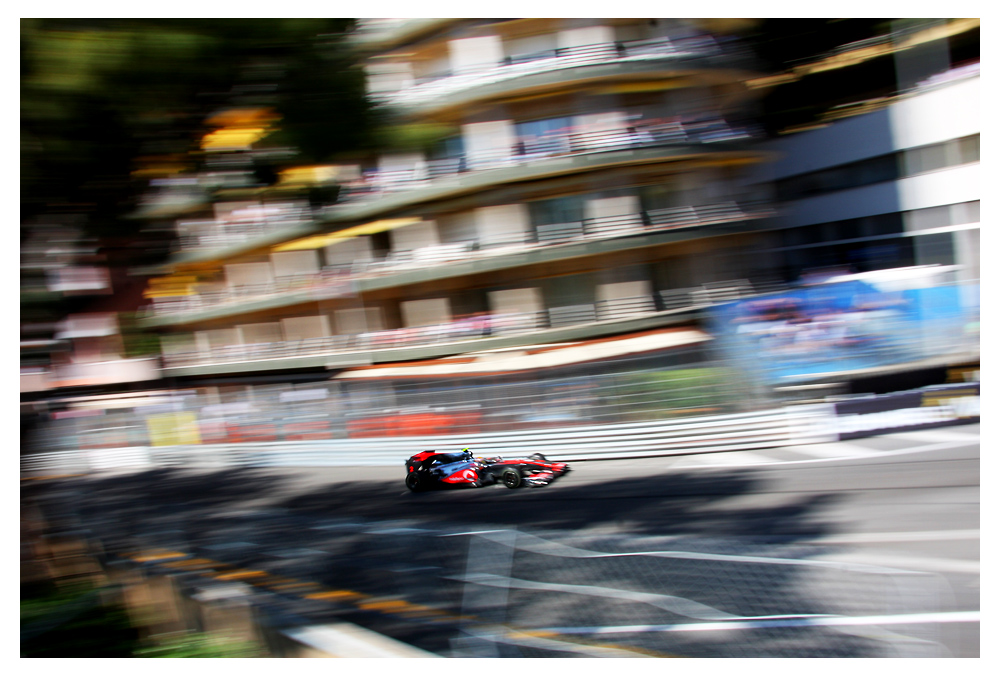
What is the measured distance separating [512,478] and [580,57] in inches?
321

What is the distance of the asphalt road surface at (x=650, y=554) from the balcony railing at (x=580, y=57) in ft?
24.2

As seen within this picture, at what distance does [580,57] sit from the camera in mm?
11078

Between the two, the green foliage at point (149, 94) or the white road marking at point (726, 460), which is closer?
the green foliage at point (149, 94)

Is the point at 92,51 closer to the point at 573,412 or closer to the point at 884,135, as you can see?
the point at 573,412

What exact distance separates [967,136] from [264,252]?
14133 millimetres

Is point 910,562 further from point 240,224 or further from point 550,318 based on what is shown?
point 550,318

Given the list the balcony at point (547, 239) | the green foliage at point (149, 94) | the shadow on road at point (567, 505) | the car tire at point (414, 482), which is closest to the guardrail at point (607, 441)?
the shadow on road at point (567, 505)

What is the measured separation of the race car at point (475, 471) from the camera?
7789mm

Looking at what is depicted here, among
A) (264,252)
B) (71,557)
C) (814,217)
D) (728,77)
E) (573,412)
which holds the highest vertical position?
(728,77)

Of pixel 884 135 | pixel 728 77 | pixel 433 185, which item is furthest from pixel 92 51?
pixel 884 135

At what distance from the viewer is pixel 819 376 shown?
885 cm

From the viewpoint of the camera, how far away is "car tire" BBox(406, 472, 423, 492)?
8.30 meters

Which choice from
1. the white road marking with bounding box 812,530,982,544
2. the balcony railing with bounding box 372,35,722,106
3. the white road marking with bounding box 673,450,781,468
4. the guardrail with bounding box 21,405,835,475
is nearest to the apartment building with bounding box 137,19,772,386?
the balcony railing with bounding box 372,35,722,106

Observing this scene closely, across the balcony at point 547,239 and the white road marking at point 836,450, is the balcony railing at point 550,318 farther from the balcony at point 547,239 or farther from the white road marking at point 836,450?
the white road marking at point 836,450
